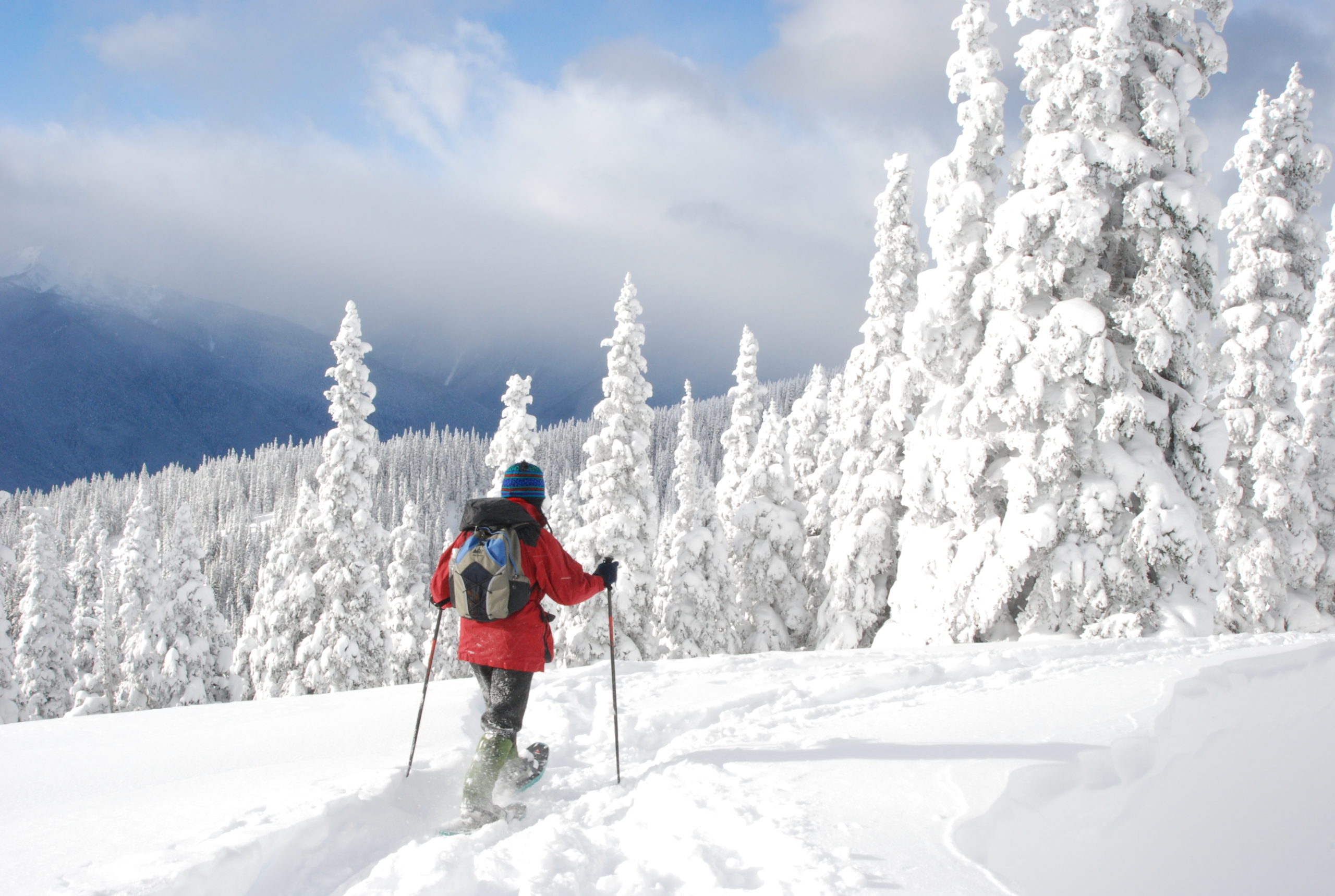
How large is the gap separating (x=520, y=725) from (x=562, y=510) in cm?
3558

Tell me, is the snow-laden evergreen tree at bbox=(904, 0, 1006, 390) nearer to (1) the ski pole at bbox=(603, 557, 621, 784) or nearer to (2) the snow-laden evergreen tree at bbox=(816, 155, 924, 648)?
(2) the snow-laden evergreen tree at bbox=(816, 155, 924, 648)

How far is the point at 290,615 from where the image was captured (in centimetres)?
2370

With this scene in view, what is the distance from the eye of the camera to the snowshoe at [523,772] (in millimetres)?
5086

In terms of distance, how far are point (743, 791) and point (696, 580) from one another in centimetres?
1977

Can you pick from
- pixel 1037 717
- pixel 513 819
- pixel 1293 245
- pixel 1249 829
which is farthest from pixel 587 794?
pixel 1293 245

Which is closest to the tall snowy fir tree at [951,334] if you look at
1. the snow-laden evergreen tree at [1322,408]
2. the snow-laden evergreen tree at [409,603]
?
the snow-laden evergreen tree at [1322,408]

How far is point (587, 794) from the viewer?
16.1 feet

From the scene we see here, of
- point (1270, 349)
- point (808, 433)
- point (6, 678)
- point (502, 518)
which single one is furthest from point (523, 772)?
point (6, 678)

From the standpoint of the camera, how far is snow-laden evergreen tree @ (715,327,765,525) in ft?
91.9

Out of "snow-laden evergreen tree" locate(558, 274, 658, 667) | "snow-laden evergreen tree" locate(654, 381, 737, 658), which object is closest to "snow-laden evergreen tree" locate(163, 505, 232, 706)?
"snow-laden evergreen tree" locate(558, 274, 658, 667)

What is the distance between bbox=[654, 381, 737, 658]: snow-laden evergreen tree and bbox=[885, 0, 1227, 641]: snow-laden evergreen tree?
1180cm

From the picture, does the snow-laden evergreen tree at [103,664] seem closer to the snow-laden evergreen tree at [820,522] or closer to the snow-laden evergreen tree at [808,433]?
the snow-laden evergreen tree at [820,522]

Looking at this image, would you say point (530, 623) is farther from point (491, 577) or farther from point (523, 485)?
point (523, 485)

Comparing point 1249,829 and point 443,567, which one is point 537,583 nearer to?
point 443,567
